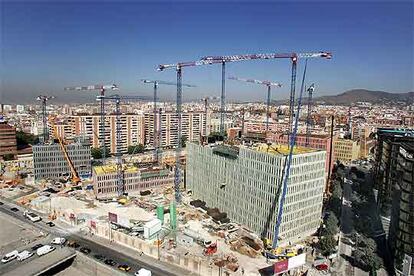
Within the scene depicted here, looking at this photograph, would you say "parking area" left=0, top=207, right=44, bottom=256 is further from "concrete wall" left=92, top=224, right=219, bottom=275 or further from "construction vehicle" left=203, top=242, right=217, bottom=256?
"construction vehicle" left=203, top=242, right=217, bottom=256

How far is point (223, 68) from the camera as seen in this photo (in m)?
45.0

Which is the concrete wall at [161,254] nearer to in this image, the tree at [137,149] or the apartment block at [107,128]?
the tree at [137,149]

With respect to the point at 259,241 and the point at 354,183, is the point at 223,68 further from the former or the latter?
the point at 354,183

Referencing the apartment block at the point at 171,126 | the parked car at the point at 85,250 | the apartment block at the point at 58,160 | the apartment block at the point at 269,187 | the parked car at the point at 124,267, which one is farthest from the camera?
the apartment block at the point at 171,126

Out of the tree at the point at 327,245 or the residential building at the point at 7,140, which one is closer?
the tree at the point at 327,245

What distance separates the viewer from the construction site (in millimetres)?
28828

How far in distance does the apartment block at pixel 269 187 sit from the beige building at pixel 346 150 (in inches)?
1347

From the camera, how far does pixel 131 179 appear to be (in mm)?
45562

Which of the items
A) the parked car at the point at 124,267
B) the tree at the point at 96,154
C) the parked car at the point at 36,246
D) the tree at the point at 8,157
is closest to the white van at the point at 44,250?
the parked car at the point at 36,246

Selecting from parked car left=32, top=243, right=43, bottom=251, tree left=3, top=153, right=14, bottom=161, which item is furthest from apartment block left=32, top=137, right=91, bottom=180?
parked car left=32, top=243, right=43, bottom=251

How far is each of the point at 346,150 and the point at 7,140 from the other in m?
63.0

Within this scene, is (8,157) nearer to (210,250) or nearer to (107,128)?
(107,128)

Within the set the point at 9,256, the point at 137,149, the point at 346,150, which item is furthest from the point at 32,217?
the point at 346,150

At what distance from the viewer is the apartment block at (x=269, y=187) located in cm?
3031
